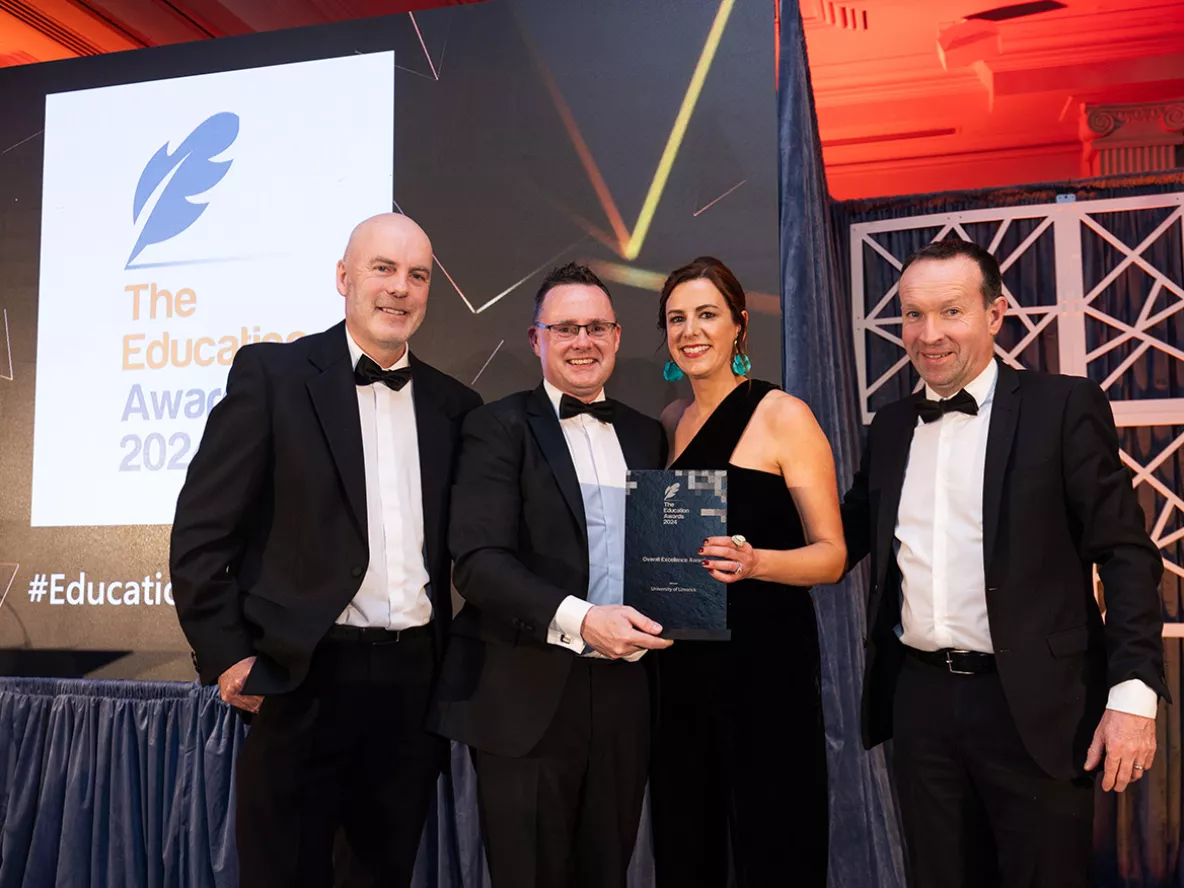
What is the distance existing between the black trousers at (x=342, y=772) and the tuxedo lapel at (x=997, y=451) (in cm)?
118

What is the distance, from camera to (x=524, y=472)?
2.20 metres

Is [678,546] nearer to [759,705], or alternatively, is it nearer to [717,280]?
[759,705]

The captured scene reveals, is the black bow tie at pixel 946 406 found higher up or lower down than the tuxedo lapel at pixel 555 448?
higher up

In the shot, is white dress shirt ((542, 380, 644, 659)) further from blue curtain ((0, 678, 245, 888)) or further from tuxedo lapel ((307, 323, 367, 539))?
blue curtain ((0, 678, 245, 888))

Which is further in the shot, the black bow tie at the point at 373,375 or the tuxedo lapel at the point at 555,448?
the black bow tie at the point at 373,375

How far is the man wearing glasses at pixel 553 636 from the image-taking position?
2.03 m

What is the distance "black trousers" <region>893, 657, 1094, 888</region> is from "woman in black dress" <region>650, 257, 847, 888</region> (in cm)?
19

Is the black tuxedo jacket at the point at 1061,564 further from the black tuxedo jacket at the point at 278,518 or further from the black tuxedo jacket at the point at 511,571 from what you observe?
the black tuxedo jacket at the point at 278,518

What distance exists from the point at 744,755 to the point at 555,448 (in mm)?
736

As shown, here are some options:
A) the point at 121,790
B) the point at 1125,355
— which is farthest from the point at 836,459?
the point at 121,790

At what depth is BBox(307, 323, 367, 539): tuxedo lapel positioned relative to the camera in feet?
7.23

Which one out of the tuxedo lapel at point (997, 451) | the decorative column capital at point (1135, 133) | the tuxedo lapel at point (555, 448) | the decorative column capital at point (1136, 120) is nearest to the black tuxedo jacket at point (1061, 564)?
the tuxedo lapel at point (997, 451)

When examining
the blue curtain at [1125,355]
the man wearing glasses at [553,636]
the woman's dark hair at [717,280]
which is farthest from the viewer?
the blue curtain at [1125,355]

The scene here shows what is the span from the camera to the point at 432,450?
2334mm
